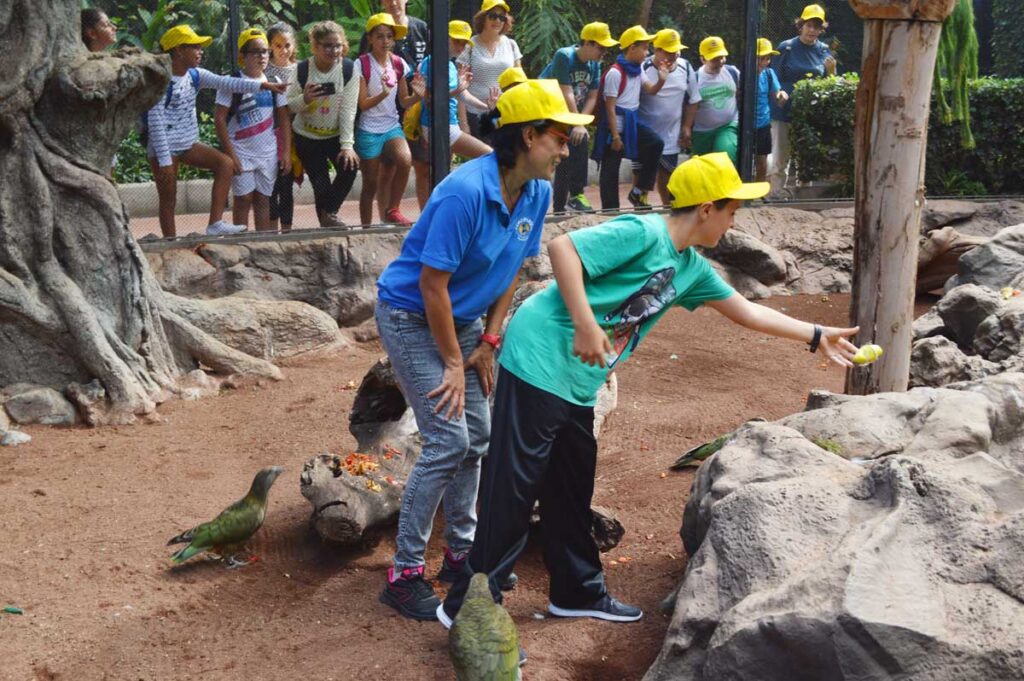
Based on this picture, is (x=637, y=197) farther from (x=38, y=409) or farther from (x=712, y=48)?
(x=38, y=409)

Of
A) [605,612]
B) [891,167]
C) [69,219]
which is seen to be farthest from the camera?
[69,219]

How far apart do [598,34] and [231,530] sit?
608cm

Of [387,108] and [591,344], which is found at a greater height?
[387,108]

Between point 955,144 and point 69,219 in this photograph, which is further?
point 955,144

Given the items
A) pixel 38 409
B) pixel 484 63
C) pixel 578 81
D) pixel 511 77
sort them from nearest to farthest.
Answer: pixel 38 409 < pixel 511 77 < pixel 484 63 < pixel 578 81

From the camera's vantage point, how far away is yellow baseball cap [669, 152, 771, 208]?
389cm

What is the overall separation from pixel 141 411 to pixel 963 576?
16.4 feet

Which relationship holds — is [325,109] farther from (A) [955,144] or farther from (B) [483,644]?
(A) [955,144]

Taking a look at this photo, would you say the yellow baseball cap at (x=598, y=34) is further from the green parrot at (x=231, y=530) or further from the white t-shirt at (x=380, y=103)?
the green parrot at (x=231, y=530)

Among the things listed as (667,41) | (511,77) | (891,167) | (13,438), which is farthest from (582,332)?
(667,41)

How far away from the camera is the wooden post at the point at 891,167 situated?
5512 mm

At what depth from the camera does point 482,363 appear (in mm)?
4375

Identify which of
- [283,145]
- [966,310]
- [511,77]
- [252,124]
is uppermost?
[511,77]

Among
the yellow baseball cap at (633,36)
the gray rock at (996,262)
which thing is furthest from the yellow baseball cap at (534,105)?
the yellow baseball cap at (633,36)
